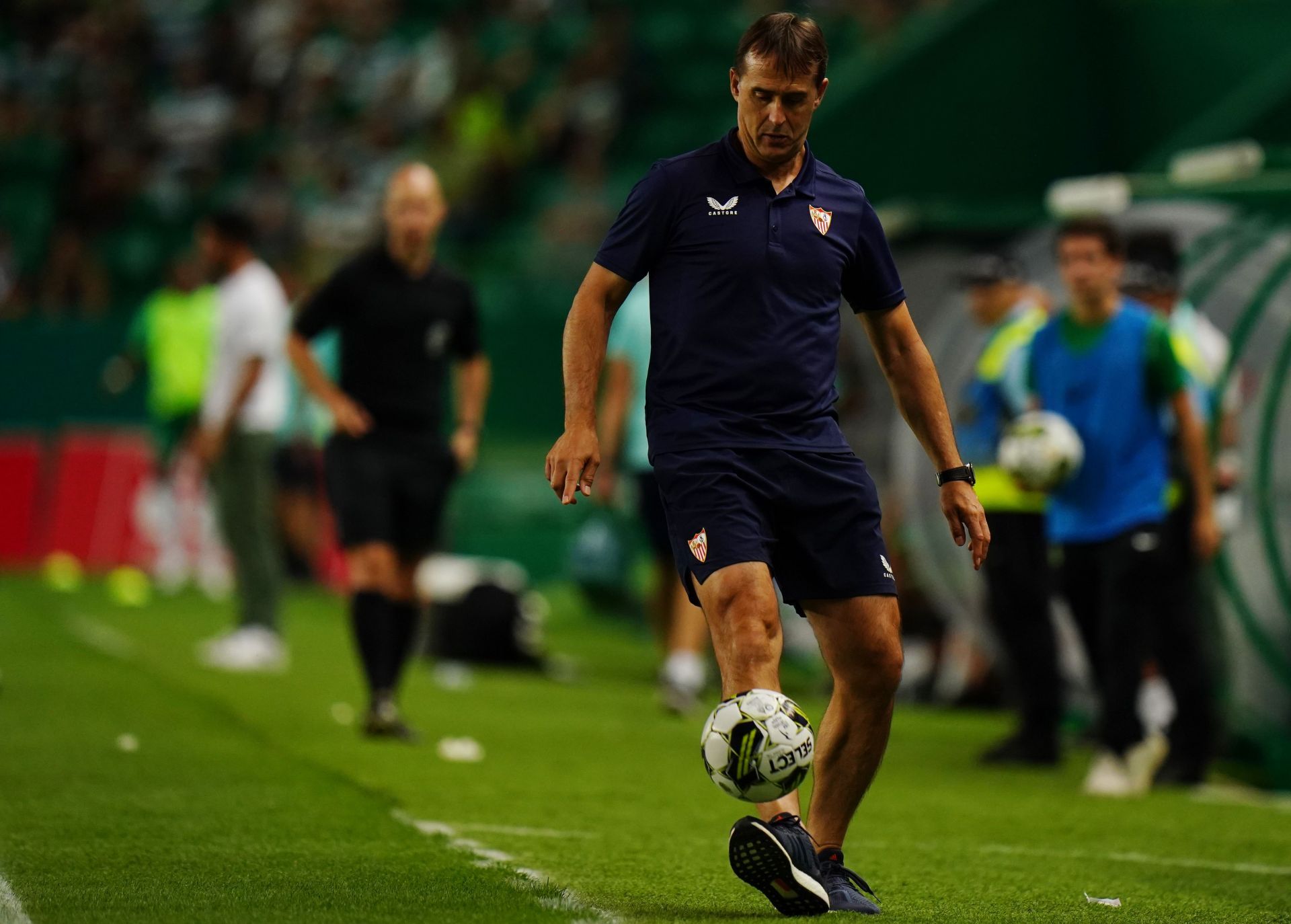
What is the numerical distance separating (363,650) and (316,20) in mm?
16868

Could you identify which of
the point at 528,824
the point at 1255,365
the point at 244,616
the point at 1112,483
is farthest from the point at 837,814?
the point at 244,616

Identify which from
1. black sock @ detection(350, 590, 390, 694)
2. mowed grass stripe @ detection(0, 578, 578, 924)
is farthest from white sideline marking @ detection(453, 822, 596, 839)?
black sock @ detection(350, 590, 390, 694)

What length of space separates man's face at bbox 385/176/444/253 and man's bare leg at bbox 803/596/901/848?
4453 millimetres

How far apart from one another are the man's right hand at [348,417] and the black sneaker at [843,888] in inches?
170

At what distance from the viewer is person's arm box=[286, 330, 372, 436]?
29.6 ft

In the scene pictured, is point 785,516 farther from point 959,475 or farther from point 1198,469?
point 1198,469

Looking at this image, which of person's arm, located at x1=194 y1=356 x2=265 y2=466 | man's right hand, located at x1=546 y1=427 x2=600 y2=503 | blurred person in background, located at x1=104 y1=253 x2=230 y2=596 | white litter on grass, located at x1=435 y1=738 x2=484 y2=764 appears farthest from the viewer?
blurred person in background, located at x1=104 y1=253 x2=230 y2=596

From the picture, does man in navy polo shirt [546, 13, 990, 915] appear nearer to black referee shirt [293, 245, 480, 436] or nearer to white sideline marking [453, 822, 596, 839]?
white sideline marking [453, 822, 596, 839]

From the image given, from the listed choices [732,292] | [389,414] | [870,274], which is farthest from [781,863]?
[389,414]

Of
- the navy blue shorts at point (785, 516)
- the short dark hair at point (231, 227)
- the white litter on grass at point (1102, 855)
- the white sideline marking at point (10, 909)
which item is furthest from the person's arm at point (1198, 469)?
the short dark hair at point (231, 227)

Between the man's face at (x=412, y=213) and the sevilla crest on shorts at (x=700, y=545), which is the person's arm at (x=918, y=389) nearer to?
the sevilla crest on shorts at (x=700, y=545)

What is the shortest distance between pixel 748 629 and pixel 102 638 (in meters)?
9.36

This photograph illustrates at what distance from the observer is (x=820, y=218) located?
5.24 meters

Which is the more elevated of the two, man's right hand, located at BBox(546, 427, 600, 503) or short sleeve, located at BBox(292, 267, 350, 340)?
short sleeve, located at BBox(292, 267, 350, 340)
